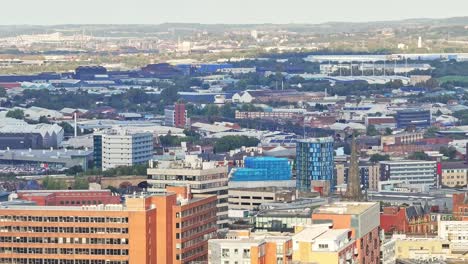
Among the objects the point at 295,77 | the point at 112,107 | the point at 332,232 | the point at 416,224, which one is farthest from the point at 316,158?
the point at 295,77

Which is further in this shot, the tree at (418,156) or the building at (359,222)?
the tree at (418,156)

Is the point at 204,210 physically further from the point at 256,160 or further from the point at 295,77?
the point at 295,77

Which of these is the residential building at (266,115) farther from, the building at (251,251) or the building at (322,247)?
the building at (251,251)

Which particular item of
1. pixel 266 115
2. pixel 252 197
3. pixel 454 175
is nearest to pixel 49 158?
pixel 454 175

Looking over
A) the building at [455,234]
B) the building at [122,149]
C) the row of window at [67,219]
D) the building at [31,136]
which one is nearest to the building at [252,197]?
the building at [455,234]

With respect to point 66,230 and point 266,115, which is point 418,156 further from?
point 66,230
